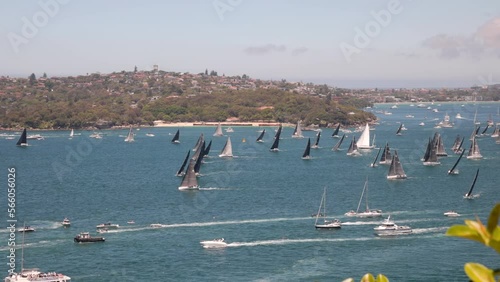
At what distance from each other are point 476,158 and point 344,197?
37113 mm

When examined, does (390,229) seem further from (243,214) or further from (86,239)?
(86,239)

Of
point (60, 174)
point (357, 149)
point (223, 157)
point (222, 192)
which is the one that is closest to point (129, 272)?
point (222, 192)

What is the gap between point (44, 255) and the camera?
1490 inches

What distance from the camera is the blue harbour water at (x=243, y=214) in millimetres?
35844

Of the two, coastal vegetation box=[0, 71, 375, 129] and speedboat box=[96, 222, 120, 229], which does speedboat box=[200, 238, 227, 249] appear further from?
coastal vegetation box=[0, 71, 375, 129]

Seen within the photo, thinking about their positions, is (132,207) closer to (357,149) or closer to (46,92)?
(357,149)

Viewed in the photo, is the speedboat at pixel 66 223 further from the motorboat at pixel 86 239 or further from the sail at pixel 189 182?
the sail at pixel 189 182

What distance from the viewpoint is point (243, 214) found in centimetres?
5016

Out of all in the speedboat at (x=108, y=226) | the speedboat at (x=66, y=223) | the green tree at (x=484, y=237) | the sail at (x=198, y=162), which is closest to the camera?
the green tree at (x=484, y=237)

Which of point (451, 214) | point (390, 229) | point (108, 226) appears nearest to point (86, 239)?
point (108, 226)

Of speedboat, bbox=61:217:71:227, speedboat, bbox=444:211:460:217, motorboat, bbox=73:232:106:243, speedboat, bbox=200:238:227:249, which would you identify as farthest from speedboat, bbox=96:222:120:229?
speedboat, bbox=444:211:460:217

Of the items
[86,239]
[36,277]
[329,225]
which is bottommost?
[86,239]

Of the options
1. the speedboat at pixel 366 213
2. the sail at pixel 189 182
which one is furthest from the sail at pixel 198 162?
the speedboat at pixel 366 213

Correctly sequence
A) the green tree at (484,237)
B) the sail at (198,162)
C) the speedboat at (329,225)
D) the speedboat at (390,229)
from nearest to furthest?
the green tree at (484,237)
the speedboat at (390,229)
the speedboat at (329,225)
the sail at (198,162)
